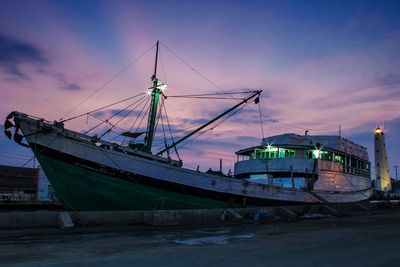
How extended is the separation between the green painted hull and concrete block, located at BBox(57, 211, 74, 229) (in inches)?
132

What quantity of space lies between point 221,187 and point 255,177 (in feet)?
22.7

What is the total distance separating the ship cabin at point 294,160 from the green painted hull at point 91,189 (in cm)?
1027

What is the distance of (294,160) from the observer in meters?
25.7

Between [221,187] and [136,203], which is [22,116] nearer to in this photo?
[136,203]

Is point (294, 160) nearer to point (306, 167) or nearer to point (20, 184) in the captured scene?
point (306, 167)

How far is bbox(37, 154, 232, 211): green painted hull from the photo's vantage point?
658 inches

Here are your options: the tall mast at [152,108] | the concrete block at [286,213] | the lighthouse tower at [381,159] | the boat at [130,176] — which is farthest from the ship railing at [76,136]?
the lighthouse tower at [381,159]

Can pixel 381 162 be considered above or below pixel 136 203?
above

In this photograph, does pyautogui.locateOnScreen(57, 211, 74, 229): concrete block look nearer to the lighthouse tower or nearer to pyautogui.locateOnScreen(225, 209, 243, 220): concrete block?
pyautogui.locateOnScreen(225, 209, 243, 220): concrete block

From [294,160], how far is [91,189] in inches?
539

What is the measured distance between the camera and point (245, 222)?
17078 mm

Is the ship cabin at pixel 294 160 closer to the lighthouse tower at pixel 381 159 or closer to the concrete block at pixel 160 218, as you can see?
the concrete block at pixel 160 218

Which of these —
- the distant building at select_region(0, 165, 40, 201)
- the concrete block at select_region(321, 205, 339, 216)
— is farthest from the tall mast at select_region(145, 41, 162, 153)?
the distant building at select_region(0, 165, 40, 201)

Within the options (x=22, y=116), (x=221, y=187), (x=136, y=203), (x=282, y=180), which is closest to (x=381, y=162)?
(x=282, y=180)
